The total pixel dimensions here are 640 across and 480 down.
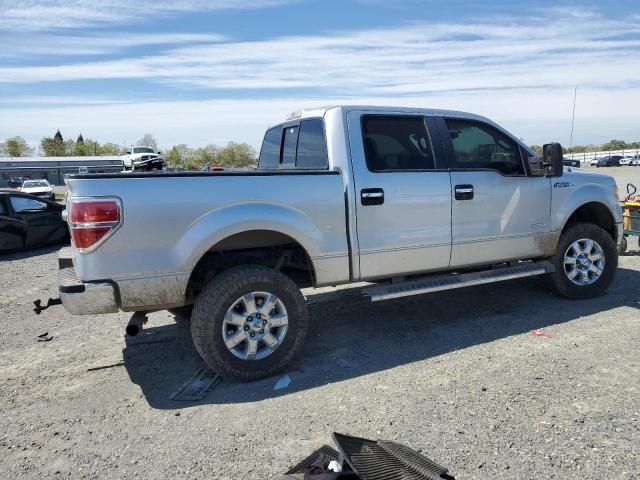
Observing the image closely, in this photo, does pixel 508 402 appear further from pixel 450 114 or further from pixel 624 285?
pixel 624 285

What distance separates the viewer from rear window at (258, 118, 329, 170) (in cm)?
486

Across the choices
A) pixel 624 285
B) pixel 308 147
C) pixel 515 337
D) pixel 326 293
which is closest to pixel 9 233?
pixel 326 293

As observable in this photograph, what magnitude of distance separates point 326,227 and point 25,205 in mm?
9422

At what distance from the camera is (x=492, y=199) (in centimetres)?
520

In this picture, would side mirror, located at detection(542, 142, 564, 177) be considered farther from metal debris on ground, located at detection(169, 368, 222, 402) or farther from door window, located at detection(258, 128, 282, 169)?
metal debris on ground, located at detection(169, 368, 222, 402)

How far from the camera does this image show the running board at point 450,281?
468cm

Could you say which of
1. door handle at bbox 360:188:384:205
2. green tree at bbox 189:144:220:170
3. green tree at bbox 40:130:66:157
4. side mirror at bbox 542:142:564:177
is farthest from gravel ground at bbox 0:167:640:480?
green tree at bbox 40:130:66:157

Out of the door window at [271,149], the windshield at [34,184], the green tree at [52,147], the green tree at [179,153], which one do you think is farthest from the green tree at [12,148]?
the door window at [271,149]

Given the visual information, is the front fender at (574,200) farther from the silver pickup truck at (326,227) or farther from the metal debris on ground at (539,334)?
the metal debris on ground at (539,334)

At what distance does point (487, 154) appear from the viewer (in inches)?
210

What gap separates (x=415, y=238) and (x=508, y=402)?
5.63ft

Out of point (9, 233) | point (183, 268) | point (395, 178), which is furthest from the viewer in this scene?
point (9, 233)

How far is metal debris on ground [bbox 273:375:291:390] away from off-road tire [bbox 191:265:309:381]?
80 millimetres

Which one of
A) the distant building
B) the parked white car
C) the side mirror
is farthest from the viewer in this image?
the distant building
